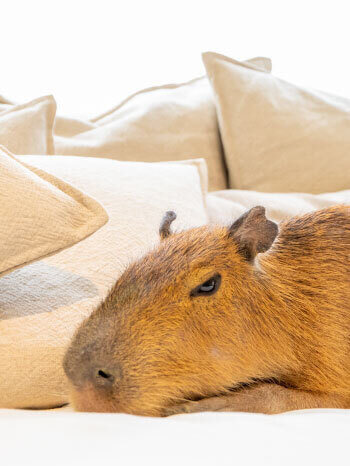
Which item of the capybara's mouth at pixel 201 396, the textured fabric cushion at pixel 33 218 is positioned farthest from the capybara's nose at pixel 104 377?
the textured fabric cushion at pixel 33 218

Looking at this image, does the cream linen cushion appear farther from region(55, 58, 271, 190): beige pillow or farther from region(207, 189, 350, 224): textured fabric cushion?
region(55, 58, 271, 190): beige pillow

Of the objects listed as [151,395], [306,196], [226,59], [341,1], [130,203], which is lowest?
[306,196]

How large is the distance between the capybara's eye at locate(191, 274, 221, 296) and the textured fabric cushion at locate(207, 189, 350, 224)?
790mm

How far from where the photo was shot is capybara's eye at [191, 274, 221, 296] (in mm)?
833

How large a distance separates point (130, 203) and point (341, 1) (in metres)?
2.51

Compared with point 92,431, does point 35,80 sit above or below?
above

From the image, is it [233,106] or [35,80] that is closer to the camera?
[233,106]

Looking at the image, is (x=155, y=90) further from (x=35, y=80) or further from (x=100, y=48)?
(x=35, y=80)

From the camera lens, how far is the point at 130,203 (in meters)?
1.16

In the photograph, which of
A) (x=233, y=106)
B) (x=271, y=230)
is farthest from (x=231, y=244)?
(x=233, y=106)

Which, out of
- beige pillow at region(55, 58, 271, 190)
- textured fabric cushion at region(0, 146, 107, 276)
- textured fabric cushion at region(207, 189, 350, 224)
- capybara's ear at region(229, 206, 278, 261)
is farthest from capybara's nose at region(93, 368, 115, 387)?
beige pillow at region(55, 58, 271, 190)

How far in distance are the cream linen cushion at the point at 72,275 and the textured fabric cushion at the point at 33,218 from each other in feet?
0.35

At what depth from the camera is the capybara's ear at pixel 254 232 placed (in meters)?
0.86

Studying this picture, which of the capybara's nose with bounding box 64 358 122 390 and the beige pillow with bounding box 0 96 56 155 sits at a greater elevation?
the beige pillow with bounding box 0 96 56 155
